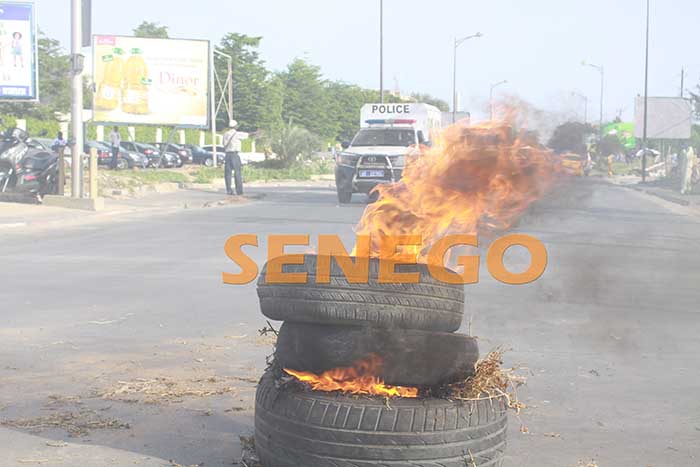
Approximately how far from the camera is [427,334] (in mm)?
4000

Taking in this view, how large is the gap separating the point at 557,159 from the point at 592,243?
1018cm

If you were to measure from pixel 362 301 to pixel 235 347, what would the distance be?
124 inches

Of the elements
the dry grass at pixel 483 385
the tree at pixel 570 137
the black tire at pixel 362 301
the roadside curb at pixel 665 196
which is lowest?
the dry grass at pixel 483 385

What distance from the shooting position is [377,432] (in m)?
3.72

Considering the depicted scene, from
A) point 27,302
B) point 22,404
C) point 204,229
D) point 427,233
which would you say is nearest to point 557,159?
point 427,233

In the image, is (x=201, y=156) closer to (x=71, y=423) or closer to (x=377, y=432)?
(x=71, y=423)

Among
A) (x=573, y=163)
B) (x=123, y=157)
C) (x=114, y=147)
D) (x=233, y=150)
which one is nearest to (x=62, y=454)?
(x=573, y=163)

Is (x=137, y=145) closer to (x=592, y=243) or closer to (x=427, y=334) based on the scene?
(x=592, y=243)

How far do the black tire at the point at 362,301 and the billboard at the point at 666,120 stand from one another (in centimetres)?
4737

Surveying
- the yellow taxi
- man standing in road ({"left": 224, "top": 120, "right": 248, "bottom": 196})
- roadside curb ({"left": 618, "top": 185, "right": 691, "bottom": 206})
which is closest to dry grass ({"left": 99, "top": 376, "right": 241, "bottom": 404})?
the yellow taxi

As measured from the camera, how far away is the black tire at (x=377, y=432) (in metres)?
3.72

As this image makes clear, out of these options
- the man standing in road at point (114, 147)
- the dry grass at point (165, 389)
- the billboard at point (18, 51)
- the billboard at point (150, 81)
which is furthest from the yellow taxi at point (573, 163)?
the billboard at point (150, 81)

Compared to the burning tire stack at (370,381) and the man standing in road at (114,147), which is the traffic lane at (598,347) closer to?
the burning tire stack at (370,381)

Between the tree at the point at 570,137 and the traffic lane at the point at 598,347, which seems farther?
the tree at the point at 570,137
